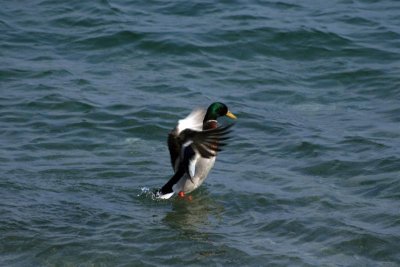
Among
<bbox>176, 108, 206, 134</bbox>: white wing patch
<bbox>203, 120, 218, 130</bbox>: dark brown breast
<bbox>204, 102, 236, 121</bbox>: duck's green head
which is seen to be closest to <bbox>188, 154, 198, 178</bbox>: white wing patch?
<bbox>176, 108, 206, 134</bbox>: white wing patch

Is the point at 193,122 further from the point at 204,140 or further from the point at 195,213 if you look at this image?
the point at 195,213

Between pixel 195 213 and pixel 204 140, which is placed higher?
pixel 204 140

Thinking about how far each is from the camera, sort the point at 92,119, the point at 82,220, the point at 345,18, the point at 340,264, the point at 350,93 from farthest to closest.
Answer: the point at 345,18
the point at 350,93
the point at 92,119
the point at 82,220
the point at 340,264

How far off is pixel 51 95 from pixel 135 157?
10.0 ft

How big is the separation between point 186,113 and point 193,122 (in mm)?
3335

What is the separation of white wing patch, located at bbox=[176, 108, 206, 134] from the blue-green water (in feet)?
2.96

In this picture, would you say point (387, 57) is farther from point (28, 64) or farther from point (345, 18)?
point (28, 64)

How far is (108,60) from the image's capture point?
15.8 metres

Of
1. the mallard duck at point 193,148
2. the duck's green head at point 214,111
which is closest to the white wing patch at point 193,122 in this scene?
the mallard duck at point 193,148

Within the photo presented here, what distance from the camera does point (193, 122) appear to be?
9789mm

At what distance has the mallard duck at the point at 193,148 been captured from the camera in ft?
30.3

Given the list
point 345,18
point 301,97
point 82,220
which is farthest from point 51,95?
point 345,18

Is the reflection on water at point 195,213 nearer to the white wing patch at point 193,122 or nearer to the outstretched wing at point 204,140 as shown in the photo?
the outstretched wing at point 204,140

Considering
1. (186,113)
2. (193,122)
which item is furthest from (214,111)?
(186,113)
